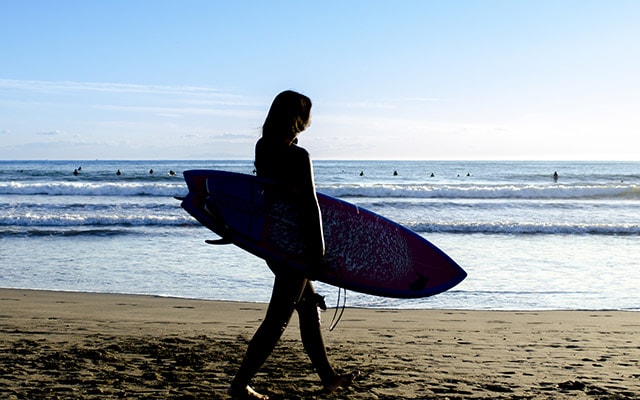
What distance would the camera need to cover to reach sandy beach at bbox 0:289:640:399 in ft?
12.8

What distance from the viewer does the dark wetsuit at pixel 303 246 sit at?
3.36 meters

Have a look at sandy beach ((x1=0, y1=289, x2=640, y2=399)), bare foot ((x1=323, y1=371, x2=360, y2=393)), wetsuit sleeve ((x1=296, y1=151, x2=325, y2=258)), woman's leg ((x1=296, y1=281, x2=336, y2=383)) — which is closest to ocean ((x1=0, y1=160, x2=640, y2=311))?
sandy beach ((x1=0, y1=289, x2=640, y2=399))

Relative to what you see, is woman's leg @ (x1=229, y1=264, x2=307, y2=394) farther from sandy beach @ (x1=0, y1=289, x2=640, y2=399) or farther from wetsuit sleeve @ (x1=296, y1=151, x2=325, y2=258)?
sandy beach @ (x1=0, y1=289, x2=640, y2=399)

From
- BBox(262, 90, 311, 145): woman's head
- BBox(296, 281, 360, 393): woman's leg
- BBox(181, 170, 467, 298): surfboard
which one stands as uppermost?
BBox(262, 90, 311, 145): woman's head

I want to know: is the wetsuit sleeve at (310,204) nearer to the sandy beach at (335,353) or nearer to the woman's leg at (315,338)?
the woman's leg at (315,338)

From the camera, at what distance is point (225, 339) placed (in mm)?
5312

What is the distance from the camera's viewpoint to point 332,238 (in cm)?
421

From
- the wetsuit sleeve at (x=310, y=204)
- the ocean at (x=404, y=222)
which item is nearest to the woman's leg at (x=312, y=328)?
the wetsuit sleeve at (x=310, y=204)

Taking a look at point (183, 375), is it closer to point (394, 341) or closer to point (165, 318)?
point (394, 341)

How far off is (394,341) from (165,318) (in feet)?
7.40

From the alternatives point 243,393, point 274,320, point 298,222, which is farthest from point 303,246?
point 243,393

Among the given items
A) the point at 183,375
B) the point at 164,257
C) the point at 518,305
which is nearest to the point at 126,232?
the point at 164,257

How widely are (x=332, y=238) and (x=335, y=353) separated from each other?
1.11 m

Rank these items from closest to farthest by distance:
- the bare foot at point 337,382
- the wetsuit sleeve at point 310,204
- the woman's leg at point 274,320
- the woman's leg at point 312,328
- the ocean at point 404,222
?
the wetsuit sleeve at point 310,204
the woman's leg at point 274,320
the woman's leg at point 312,328
the bare foot at point 337,382
the ocean at point 404,222
